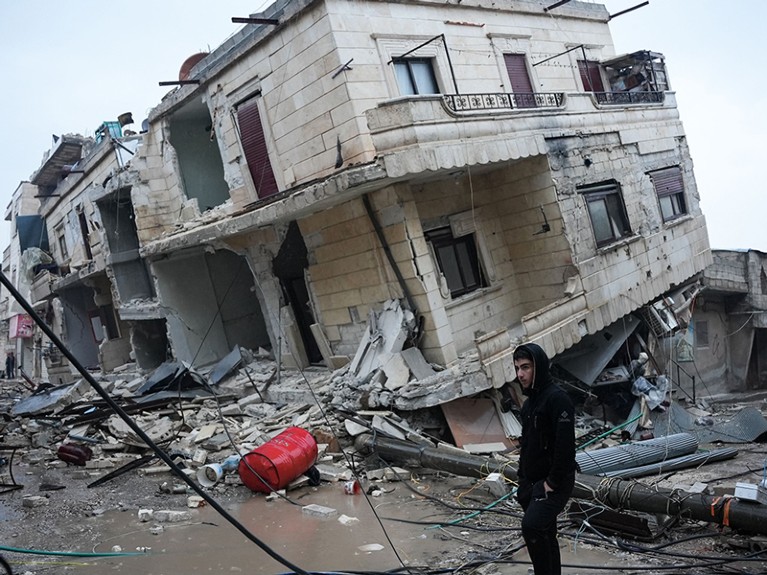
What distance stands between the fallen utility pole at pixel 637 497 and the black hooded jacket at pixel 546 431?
215cm

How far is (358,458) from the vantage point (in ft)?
31.4

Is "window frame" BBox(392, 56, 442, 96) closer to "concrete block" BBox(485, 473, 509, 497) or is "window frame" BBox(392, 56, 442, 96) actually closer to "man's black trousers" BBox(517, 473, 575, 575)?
Answer: "concrete block" BBox(485, 473, 509, 497)

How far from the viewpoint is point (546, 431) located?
4340mm

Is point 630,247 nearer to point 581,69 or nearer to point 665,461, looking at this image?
point 581,69

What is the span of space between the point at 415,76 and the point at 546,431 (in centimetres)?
882

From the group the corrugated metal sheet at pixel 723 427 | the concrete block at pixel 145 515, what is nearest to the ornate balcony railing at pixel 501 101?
the corrugated metal sheet at pixel 723 427

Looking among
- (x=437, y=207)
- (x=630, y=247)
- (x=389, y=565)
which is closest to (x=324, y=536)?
(x=389, y=565)

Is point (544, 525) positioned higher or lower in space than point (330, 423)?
higher

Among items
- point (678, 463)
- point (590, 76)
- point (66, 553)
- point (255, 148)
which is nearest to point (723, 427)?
point (678, 463)

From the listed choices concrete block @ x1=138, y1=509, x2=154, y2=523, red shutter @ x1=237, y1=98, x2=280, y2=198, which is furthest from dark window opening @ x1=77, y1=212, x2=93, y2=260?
concrete block @ x1=138, y1=509, x2=154, y2=523

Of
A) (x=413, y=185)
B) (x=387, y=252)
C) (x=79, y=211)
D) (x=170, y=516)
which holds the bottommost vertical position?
(x=170, y=516)

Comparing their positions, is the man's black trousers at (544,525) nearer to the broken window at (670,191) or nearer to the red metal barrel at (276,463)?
the red metal barrel at (276,463)

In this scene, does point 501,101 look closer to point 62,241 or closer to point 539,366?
point 539,366

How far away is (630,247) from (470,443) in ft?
20.8
